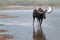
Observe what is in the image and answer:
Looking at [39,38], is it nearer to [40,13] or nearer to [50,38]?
[50,38]

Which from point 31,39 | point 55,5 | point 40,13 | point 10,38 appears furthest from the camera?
point 55,5

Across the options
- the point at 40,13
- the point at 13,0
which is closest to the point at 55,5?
the point at 13,0

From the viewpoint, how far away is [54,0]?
57.6 m

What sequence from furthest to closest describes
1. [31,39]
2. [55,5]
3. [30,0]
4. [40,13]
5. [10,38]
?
[30,0], [55,5], [40,13], [10,38], [31,39]

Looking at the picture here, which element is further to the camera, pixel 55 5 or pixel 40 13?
pixel 55 5

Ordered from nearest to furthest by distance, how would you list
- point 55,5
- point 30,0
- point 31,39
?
point 31,39, point 55,5, point 30,0

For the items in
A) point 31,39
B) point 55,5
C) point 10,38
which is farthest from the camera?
point 55,5

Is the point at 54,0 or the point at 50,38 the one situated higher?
the point at 54,0

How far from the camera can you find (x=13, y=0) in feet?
196

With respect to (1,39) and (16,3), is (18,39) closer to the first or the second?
(1,39)

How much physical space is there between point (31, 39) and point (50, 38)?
0.99m

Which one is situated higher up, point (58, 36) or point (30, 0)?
point (30, 0)

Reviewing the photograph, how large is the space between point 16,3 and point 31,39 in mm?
44036

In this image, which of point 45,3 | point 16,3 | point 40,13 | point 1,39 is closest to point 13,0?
point 16,3
